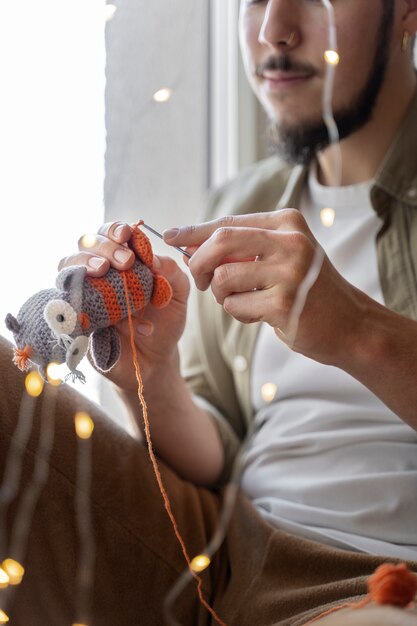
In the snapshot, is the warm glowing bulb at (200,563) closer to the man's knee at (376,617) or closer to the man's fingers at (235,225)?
the man's knee at (376,617)

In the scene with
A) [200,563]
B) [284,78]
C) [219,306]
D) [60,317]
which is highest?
[284,78]

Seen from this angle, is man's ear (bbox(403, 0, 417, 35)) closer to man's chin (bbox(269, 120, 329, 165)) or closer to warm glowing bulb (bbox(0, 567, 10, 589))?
man's chin (bbox(269, 120, 329, 165))

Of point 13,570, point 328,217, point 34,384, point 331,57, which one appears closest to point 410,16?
point 331,57

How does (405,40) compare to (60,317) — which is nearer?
(60,317)

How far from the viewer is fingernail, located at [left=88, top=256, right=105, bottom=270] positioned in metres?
0.74

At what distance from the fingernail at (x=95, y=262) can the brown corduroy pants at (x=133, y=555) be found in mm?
134

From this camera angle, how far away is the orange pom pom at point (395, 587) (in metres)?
0.58

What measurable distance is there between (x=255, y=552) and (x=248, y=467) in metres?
0.17

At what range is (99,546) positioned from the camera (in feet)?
2.61

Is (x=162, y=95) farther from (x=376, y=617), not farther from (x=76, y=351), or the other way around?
(x=376, y=617)

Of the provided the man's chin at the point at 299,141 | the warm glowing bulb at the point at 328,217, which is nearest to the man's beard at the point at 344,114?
the man's chin at the point at 299,141

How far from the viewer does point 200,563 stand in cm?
86

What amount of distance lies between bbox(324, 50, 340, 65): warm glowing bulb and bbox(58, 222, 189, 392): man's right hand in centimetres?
38

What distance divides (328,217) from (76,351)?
1.67 feet
